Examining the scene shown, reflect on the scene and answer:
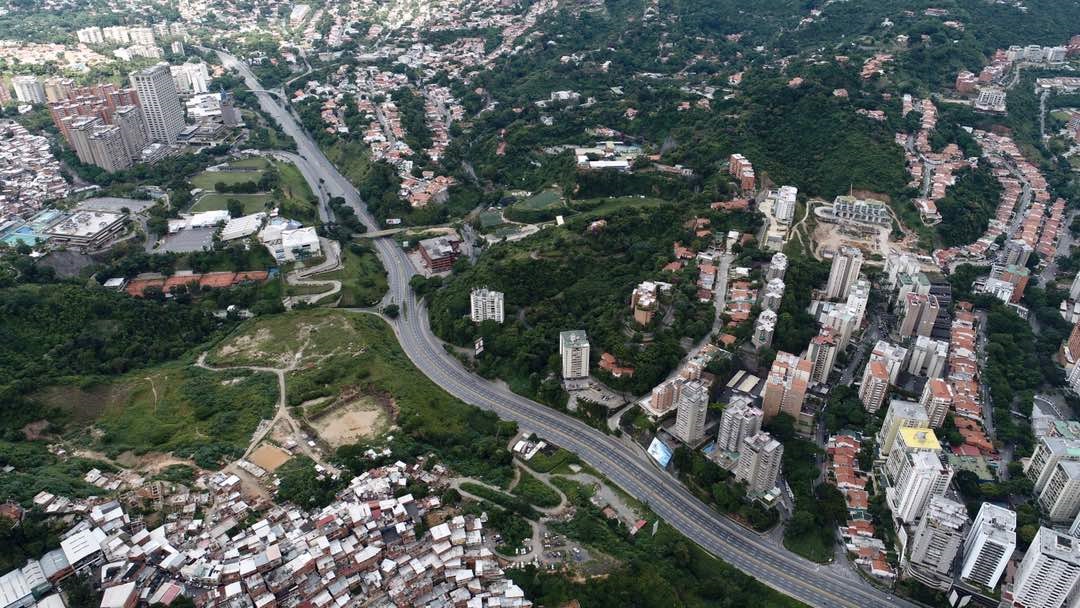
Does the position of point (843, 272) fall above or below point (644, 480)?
above

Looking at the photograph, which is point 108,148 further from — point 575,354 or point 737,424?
point 737,424

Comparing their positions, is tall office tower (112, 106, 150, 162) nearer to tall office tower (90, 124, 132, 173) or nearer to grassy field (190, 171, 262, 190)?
tall office tower (90, 124, 132, 173)

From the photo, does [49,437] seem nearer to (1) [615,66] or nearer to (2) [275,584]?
(2) [275,584]

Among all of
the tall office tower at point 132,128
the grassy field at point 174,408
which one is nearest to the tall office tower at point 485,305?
the grassy field at point 174,408

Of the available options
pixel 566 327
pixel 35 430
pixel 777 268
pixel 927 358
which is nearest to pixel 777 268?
pixel 777 268

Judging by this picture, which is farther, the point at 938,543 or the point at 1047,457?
the point at 1047,457

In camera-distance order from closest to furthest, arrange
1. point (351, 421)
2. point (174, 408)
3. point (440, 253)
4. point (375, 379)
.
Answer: point (351, 421) → point (174, 408) → point (375, 379) → point (440, 253)

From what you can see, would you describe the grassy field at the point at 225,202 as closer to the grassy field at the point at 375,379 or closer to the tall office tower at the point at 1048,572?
the grassy field at the point at 375,379

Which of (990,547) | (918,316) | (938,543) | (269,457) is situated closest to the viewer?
(990,547)
